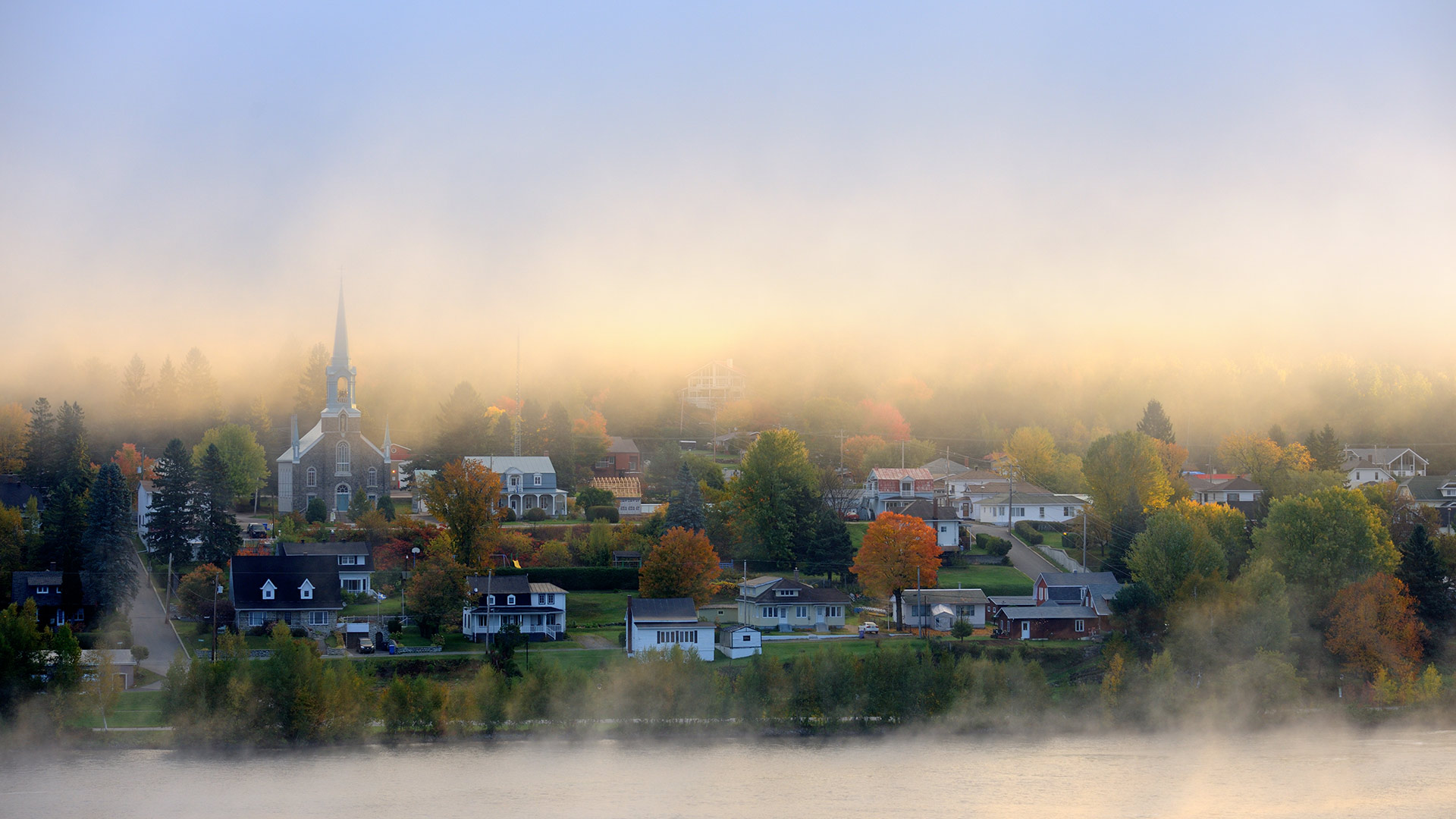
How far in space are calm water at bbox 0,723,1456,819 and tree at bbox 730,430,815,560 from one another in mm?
9713

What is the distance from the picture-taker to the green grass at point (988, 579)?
3484 centimetres

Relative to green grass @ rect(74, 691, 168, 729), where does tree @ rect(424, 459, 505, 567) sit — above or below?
above

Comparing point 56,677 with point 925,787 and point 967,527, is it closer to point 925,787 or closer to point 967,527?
point 925,787

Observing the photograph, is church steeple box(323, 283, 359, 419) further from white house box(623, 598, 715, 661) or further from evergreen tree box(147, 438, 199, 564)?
white house box(623, 598, 715, 661)

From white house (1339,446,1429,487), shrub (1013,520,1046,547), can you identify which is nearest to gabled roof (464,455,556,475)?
shrub (1013,520,1046,547)

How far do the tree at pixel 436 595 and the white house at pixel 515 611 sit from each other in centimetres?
40

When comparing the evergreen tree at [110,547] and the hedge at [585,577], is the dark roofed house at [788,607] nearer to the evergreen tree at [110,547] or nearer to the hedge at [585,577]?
the hedge at [585,577]

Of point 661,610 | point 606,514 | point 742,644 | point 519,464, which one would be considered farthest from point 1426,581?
point 519,464

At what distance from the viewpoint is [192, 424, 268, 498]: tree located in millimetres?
43500

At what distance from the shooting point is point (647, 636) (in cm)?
2920

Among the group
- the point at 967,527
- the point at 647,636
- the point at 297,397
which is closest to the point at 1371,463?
the point at 967,527

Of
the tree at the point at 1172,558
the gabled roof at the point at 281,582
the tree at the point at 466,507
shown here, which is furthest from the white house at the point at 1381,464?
the gabled roof at the point at 281,582

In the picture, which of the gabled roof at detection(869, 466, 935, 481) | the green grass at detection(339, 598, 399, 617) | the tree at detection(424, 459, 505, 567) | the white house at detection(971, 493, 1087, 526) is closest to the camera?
the green grass at detection(339, 598, 399, 617)

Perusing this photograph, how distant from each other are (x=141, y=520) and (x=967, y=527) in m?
25.0
